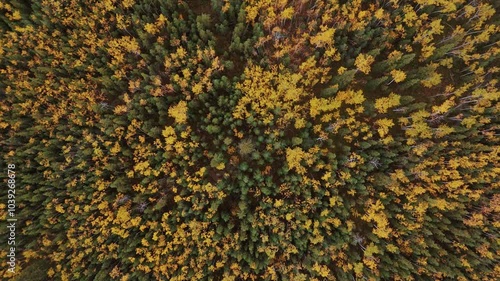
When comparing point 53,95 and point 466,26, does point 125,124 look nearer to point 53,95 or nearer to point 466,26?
point 53,95

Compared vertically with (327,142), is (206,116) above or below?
below

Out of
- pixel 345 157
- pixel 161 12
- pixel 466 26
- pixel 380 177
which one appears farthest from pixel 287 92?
pixel 466 26

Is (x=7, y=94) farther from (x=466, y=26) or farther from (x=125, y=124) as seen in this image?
(x=466, y=26)

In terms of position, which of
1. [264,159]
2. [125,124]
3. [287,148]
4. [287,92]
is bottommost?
[125,124]

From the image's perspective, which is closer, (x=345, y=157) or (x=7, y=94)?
(x=345, y=157)

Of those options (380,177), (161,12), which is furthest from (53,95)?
(380,177)

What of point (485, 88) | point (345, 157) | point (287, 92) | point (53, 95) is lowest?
point (53, 95)
